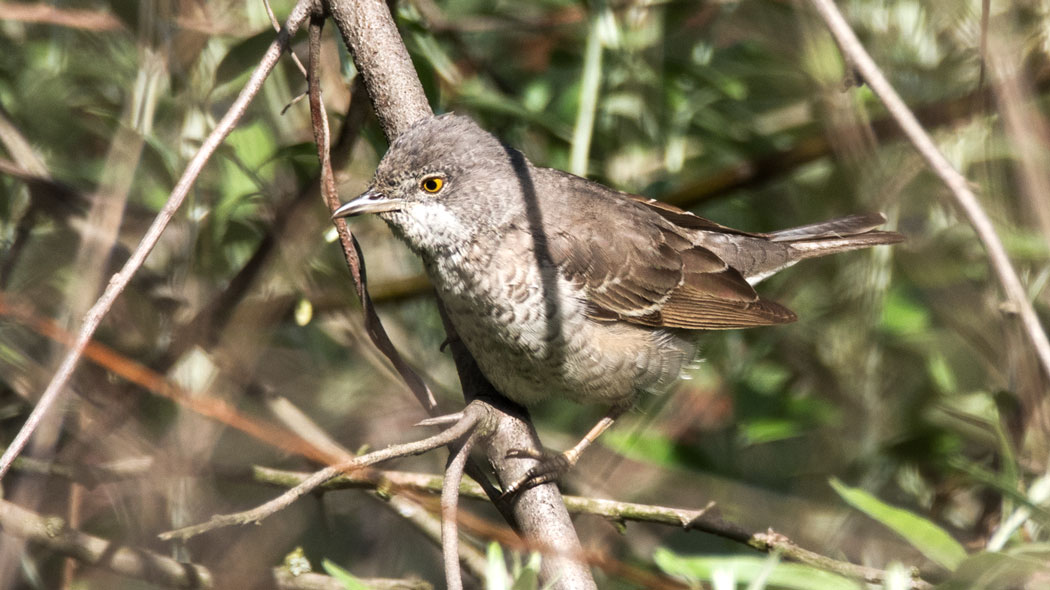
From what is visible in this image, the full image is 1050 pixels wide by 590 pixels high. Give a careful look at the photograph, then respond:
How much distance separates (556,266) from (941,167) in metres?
1.69

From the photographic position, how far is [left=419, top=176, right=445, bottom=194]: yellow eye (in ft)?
11.2

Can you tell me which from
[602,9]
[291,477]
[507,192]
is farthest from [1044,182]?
[291,477]

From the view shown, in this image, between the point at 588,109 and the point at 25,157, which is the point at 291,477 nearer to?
the point at 25,157

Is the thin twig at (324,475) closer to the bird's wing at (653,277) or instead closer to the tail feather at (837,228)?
the bird's wing at (653,277)

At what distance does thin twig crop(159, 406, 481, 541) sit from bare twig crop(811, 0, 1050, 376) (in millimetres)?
1318

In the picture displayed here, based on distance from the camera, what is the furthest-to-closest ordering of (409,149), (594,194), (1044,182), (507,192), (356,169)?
(356,169), (594,194), (507,192), (409,149), (1044,182)

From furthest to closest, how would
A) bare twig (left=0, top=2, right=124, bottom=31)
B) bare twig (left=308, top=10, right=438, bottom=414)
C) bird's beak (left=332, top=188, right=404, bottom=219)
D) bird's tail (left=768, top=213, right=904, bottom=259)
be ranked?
1. bird's tail (left=768, top=213, right=904, bottom=259)
2. bare twig (left=0, top=2, right=124, bottom=31)
3. bird's beak (left=332, top=188, right=404, bottom=219)
4. bare twig (left=308, top=10, right=438, bottom=414)

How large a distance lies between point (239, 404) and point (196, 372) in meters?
0.20

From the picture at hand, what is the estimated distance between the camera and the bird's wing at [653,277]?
374 cm

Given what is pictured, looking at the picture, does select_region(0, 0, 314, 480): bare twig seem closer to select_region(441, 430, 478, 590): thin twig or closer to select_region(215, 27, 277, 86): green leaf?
select_region(215, 27, 277, 86): green leaf

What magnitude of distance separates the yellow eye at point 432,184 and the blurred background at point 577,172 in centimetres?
28

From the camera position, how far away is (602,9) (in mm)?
3984

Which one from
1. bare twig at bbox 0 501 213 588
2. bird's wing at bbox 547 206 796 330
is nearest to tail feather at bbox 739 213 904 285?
bird's wing at bbox 547 206 796 330

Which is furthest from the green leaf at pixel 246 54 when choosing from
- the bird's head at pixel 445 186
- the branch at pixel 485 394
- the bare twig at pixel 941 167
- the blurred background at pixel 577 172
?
the bare twig at pixel 941 167
